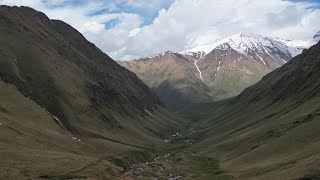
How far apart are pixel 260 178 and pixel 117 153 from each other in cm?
8745

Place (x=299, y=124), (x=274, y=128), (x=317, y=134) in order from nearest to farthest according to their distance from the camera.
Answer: (x=317, y=134) < (x=299, y=124) < (x=274, y=128)

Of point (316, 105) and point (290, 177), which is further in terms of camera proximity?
point (316, 105)

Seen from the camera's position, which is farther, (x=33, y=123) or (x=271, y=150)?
(x=33, y=123)

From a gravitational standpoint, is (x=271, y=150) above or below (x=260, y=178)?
above

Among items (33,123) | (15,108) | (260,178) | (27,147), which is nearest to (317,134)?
(260,178)

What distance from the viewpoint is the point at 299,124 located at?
164 meters

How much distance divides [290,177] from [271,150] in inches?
1948

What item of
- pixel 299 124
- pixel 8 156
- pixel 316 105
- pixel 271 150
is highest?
pixel 316 105

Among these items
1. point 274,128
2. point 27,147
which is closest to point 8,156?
point 27,147

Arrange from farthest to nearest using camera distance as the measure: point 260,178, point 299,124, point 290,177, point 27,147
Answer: point 299,124, point 27,147, point 260,178, point 290,177

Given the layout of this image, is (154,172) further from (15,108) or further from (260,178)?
(15,108)

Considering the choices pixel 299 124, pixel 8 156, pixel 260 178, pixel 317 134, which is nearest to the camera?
pixel 260 178

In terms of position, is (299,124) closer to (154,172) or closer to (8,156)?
(154,172)

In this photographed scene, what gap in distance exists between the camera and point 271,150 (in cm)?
14650
